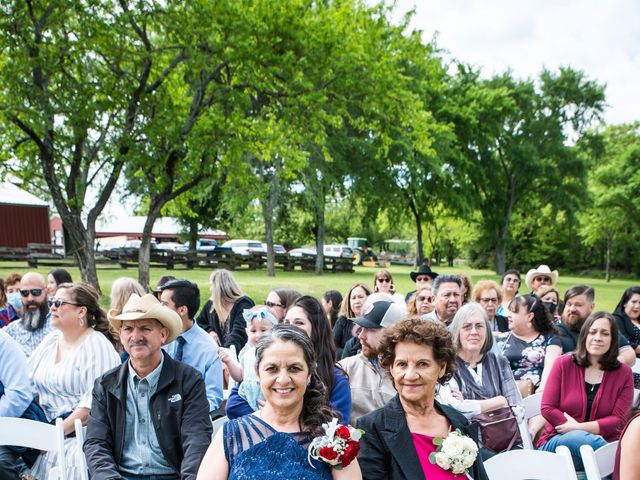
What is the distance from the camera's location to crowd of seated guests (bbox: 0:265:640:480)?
265 centimetres

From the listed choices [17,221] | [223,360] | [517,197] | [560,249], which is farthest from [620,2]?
[17,221]

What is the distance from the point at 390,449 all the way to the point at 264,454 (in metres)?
0.65

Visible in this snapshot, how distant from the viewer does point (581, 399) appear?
4293 millimetres

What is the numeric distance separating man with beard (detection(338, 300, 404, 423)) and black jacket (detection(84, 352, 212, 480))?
3.63 feet

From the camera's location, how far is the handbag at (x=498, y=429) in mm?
3942

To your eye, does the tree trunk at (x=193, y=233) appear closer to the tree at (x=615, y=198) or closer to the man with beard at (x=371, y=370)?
the tree at (x=615, y=198)

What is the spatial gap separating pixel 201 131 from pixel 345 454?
40.5ft

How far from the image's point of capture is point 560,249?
50.2 m

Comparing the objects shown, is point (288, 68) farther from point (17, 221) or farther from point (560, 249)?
point (560, 249)

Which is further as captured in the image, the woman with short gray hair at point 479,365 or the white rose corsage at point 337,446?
the woman with short gray hair at point 479,365

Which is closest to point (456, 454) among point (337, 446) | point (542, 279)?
point (337, 446)

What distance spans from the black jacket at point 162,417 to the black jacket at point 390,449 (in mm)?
1002

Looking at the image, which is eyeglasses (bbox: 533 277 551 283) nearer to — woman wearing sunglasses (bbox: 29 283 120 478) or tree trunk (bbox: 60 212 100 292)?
woman wearing sunglasses (bbox: 29 283 120 478)

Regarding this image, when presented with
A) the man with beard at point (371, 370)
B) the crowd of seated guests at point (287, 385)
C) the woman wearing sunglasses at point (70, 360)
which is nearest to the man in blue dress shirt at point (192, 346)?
the crowd of seated guests at point (287, 385)
